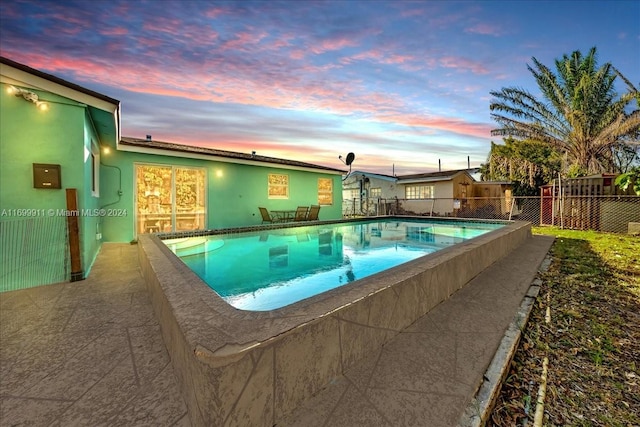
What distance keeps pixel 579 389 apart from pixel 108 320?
447 centimetres

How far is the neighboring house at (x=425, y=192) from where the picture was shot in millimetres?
20672

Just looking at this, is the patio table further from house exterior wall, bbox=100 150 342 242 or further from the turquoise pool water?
the turquoise pool water

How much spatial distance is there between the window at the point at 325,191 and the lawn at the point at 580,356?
9.96 meters

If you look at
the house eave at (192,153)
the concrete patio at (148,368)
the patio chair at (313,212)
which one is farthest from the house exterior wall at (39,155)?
the patio chair at (313,212)

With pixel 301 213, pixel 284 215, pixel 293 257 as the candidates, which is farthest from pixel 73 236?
pixel 301 213

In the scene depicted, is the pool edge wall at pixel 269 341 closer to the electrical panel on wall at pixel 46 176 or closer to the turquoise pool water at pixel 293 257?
the turquoise pool water at pixel 293 257

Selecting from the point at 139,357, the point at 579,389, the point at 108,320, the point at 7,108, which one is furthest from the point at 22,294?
the point at 579,389

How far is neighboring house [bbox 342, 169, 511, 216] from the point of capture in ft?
67.8

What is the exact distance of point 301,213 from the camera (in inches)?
486

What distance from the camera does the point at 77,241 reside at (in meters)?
4.57

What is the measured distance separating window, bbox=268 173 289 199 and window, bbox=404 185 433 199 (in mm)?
13404

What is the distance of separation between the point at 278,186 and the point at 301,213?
1.53 metres

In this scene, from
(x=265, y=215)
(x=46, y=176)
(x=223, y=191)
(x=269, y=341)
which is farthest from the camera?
(x=265, y=215)

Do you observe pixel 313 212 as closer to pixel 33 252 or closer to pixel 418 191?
pixel 33 252
